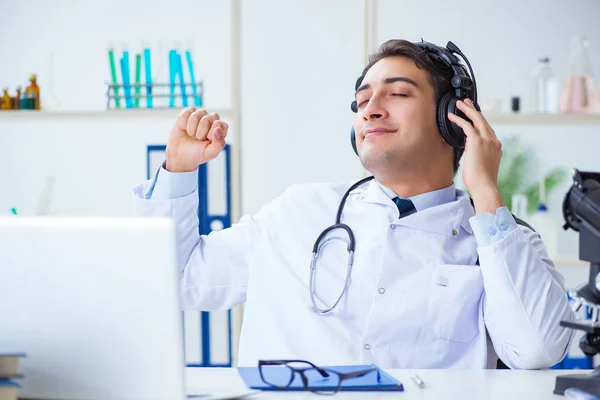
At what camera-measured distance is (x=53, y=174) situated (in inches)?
129

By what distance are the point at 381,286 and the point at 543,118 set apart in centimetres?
149

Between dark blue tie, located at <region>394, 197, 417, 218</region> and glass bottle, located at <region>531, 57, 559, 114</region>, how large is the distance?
1.30 meters

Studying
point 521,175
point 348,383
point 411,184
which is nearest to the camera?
point 348,383

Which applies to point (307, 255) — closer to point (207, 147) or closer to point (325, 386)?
point (207, 147)

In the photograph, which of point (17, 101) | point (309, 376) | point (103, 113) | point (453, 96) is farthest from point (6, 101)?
point (309, 376)

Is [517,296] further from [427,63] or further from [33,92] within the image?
[33,92]

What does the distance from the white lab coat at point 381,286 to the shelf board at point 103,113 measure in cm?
106

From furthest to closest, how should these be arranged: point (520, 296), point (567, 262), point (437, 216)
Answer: point (567, 262), point (437, 216), point (520, 296)

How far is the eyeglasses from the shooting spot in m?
1.17

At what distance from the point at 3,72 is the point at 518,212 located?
89.4 inches

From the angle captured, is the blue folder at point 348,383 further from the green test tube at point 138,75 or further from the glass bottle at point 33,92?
the glass bottle at point 33,92

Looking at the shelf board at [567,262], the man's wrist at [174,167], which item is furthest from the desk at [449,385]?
the shelf board at [567,262]

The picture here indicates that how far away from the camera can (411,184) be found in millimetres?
1891

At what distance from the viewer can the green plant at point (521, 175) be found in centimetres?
308
